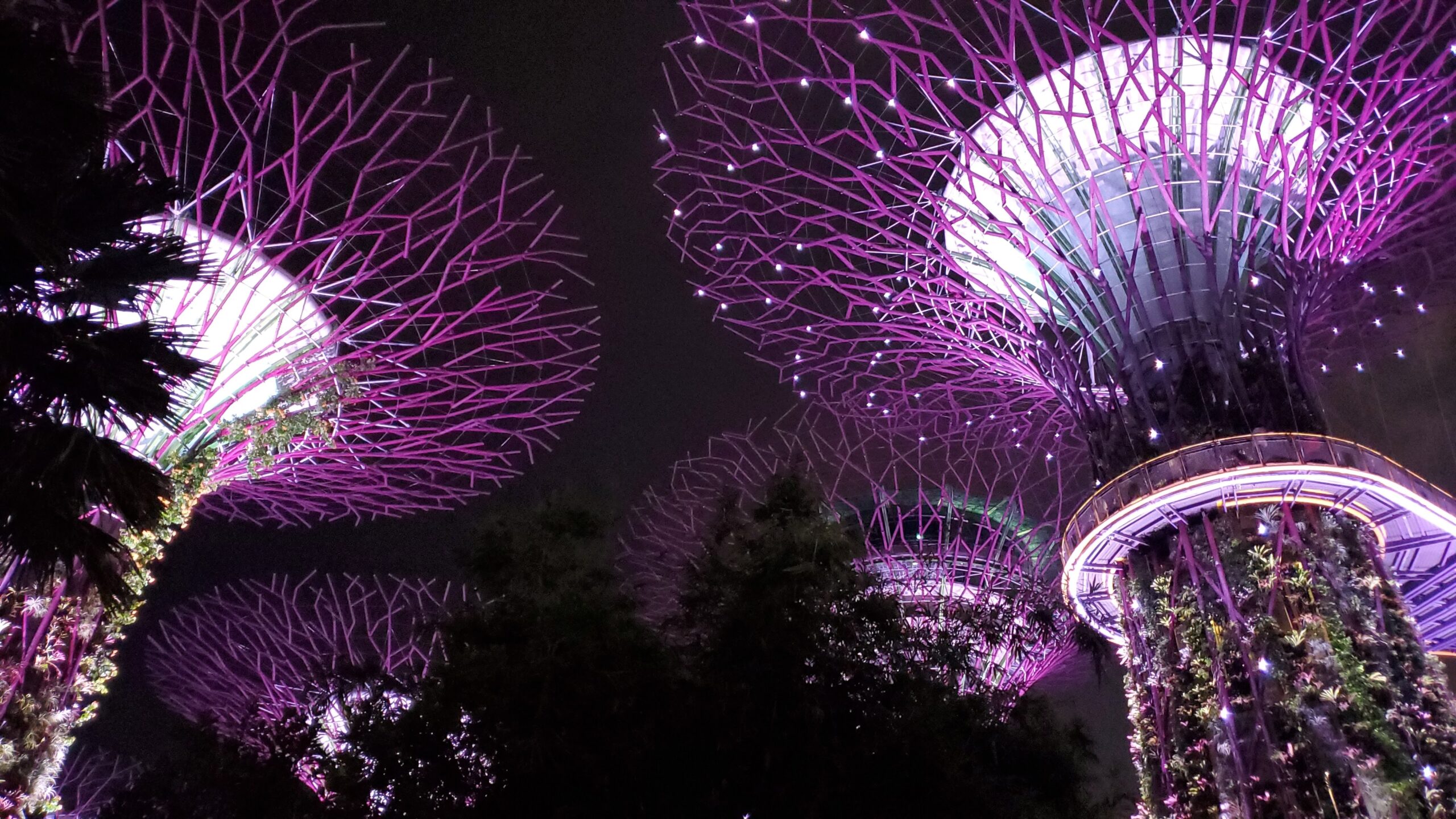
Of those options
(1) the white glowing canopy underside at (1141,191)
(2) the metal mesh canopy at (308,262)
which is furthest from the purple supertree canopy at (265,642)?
(1) the white glowing canopy underside at (1141,191)

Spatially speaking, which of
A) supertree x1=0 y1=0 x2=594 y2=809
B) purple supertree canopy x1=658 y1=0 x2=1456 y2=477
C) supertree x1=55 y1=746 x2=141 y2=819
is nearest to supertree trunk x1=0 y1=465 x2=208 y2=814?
supertree x1=0 y1=0 x2=594 y2=809

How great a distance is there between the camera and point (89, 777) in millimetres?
44156

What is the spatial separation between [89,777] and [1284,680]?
4701 centimetres

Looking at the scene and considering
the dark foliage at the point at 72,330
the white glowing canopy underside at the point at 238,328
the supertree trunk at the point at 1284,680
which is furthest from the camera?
the white glowing canopy underside at the point at 238,328

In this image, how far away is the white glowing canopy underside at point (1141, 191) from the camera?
1895cm

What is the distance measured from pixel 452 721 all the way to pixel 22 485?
632 cm

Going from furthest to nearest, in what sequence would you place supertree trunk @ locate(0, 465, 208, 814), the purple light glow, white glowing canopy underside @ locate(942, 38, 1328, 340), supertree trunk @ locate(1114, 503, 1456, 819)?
white glowing canopy underside @ locate(942, 38, 1328, 340)
the purple light glow
supertree trunk @ locate(1114, 503, 1456, 819)
supertree trunk @ locate(0, 465, 208, 814)

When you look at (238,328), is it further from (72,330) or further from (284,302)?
(72,330)

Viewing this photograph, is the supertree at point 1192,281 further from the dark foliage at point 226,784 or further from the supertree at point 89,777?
the supertree at point 89,777

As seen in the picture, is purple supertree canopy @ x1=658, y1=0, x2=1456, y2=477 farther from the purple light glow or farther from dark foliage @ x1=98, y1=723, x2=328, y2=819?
dark foliage @ x1=98, y1=723, x2=328, y2=819

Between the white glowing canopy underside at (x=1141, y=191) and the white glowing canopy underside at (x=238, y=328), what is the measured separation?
460 inches

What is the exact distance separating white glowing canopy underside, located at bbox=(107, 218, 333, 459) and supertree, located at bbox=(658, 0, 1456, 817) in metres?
7.22

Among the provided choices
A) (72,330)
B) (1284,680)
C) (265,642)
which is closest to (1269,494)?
(1284,680)

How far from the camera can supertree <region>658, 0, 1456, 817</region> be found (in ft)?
52.4
